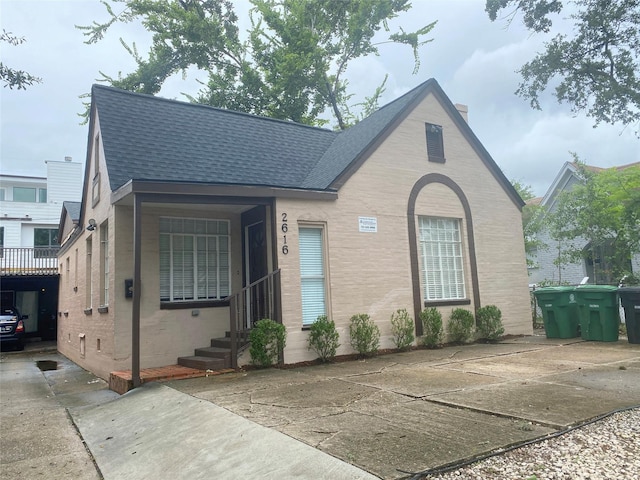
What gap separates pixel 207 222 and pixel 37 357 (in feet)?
31.6

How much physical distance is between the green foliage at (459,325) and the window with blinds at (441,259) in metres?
0.52

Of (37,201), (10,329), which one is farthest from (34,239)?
(10,329)

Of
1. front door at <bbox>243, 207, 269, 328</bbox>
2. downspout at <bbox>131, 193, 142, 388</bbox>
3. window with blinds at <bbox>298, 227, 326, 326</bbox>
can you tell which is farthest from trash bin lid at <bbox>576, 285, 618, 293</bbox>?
downspout at <bbox>131, 193, 142, 388</bbox>

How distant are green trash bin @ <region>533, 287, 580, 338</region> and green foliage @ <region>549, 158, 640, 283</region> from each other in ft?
16.4

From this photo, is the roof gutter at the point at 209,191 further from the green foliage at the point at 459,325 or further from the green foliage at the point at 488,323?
the green foliage at the point at 488,323

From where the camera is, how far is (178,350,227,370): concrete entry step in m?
8.11

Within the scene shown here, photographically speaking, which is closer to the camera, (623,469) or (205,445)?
(623,469)

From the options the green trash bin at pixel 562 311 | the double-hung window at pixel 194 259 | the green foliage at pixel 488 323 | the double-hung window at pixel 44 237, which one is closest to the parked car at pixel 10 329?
the double-hung window at pixel 194 259

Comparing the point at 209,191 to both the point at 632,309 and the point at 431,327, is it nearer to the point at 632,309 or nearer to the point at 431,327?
the point at 431,327

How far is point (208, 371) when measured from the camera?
314 inches

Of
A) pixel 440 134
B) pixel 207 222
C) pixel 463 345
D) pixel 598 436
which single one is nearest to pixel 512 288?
pixel 463 345

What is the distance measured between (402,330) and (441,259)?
2.38 meters

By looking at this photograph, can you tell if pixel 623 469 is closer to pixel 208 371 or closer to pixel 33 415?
pixel 208 371

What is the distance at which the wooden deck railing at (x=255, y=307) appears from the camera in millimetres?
8102
